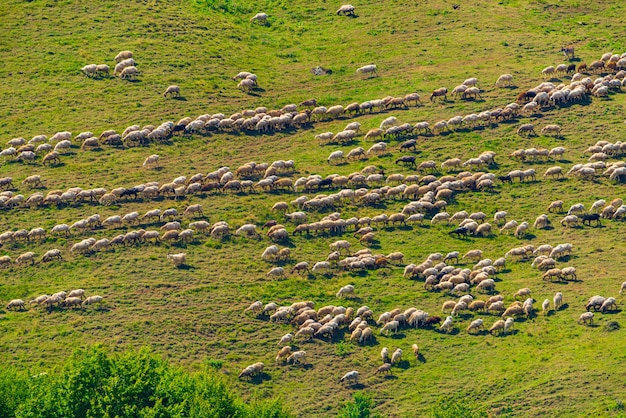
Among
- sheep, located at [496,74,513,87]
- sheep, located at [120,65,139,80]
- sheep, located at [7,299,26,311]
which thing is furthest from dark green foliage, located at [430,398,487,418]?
sheep, located at [120,65,139,80]

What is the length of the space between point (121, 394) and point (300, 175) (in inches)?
1235

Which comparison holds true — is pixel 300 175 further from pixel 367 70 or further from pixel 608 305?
pixel 608 305

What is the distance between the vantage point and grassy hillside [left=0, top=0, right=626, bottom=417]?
68062mm

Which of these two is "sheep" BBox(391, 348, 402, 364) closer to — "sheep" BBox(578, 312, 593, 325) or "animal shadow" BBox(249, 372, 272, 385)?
"animal shadow" BBox(249, 372, 272, 385)

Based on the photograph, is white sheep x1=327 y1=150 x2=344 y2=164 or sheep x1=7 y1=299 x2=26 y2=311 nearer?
sheep x1=7 y1=299 x2=26 y2=311

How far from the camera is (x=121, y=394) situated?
60.8m

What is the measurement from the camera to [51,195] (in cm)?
8475

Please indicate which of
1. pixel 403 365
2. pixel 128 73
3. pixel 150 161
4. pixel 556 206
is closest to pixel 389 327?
pixel 403 365

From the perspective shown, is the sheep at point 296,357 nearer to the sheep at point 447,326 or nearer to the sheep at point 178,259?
the sheep at point 447,326

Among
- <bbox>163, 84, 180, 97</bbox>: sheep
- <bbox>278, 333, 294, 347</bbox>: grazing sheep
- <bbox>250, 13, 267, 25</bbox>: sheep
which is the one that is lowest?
<bbox>278, 333, 294, 347</bbox>: grazing sheep

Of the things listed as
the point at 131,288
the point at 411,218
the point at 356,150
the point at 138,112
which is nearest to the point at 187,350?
the point at 131,288

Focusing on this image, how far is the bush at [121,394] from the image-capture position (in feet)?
197

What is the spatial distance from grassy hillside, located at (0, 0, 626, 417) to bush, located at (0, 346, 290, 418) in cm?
482

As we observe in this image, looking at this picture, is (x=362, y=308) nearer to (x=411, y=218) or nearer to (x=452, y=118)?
(x=411, y=218)
